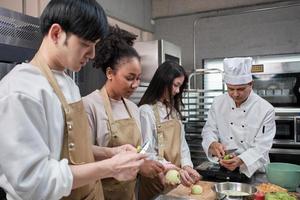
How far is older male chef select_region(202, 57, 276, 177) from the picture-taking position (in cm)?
180

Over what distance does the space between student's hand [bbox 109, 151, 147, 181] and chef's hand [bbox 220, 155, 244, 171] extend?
96 cm

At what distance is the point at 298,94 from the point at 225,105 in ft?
4.01

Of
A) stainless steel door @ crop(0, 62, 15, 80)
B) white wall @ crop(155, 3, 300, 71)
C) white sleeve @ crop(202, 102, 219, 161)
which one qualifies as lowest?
white sleeve @ crop(202, 102, 219, 161)

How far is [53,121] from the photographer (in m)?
0.75

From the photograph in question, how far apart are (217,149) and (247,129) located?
0.88ft

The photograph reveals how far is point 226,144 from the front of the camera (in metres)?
1.95

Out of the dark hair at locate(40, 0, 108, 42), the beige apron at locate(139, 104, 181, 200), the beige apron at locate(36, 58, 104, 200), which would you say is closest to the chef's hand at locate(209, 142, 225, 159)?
the beige apron at locate(139, 104, 181, 200)

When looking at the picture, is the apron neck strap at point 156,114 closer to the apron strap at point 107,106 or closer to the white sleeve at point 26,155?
the apron strap at point 107,106

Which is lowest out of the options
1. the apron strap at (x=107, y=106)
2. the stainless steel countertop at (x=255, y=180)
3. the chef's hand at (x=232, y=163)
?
the stainless steel countertop at (x=255, y=180)

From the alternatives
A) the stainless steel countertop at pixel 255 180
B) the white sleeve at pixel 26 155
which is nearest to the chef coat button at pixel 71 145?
the white sleeve at pixel 26 155

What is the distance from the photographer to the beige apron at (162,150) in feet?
5.67

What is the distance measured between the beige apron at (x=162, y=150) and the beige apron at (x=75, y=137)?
2.72 feet

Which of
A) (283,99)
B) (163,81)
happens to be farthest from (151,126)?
(283,99)

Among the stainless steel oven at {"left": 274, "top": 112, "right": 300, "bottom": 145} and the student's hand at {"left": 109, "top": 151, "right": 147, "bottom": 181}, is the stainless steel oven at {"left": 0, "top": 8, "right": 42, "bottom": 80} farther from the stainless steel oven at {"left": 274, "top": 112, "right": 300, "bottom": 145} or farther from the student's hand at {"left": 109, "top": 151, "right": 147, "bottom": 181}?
the stainless steel oven at {"left": 274, "top": 112, "right": 300, "bottom": 145}
